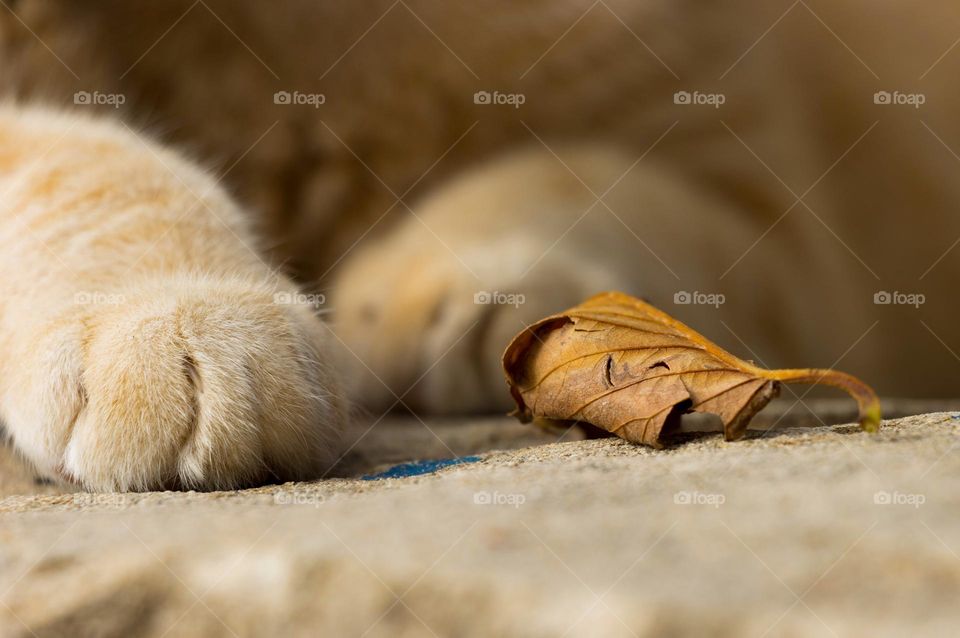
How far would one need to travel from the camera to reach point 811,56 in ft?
5.86

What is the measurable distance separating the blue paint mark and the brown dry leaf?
9cm

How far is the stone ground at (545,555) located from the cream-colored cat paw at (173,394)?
0.09 meters

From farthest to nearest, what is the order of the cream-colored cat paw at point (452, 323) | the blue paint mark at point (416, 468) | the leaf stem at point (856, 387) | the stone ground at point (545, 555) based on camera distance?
the cream-colored cat paw at point (452, 323)
the blue paint mark at point (416, 468)
the leaf stem at point (856, 387)
the stone ground at point (545, 555)

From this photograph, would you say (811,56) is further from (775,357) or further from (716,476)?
(716,476)

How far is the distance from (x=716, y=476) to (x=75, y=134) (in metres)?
1.00

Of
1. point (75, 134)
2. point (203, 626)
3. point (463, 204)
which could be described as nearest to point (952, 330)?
point (463, 204)

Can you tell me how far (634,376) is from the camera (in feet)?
2.86

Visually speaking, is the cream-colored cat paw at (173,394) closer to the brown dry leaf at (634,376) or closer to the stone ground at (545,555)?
the stone ground at (545,555)

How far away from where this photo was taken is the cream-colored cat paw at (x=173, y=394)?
33.4 inches

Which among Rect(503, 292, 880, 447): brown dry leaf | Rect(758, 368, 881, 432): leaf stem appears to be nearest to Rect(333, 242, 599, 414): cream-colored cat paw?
Rect(503, 292, 880, 447): brown dry leaf

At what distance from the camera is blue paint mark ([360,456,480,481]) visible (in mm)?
908

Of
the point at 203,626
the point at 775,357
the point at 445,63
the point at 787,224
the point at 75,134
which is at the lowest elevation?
the point at 775,357

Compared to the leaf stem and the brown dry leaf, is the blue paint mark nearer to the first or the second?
the brown dry leaf

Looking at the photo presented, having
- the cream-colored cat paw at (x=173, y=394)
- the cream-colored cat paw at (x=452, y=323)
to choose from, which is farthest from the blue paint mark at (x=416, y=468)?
the cream-colored cat paw at (x=452, y=323)
